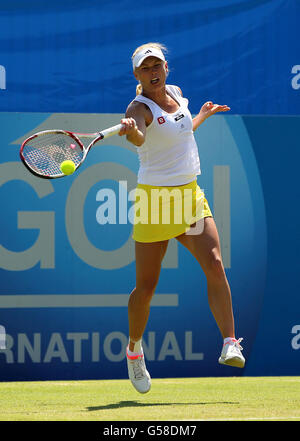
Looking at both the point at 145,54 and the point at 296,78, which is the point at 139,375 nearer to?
the point at 145,54

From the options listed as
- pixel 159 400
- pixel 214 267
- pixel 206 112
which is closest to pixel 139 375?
pixel 159 400

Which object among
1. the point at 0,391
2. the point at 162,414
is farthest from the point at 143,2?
the point at 162,414

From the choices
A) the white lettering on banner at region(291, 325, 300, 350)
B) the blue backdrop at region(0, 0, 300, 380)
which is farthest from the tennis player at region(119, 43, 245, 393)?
the white lettering on banner at region(291, 325, 300, 350)

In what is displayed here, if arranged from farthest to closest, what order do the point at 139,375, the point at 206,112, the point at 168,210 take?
1. the point at 206,112
2. the point at 139,375
3. the point at 168,210

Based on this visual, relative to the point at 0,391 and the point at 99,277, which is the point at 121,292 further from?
the point at 0,391

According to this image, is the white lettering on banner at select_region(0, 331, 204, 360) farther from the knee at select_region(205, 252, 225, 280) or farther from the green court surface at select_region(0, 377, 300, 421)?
the knee at select_region(205, 252, 225, 280)

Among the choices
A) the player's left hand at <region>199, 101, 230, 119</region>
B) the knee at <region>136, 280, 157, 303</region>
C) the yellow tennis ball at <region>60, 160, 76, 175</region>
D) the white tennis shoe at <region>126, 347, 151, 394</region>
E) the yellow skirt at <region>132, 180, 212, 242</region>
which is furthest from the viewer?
the player's left hand at <region>199, 101, 230, 119</region>

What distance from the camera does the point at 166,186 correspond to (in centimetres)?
495

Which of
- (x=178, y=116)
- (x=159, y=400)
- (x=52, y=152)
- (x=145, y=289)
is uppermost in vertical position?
(x=178, y=116)

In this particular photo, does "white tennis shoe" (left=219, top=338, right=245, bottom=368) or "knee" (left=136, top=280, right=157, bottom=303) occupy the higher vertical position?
"knee" (left=136, top=280, right=157, bottom=303)

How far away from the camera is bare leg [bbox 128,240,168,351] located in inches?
198

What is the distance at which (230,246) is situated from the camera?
21.0 feet

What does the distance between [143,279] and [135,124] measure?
3.03ft

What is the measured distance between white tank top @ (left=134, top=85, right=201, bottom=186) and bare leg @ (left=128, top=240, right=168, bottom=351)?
36cm
